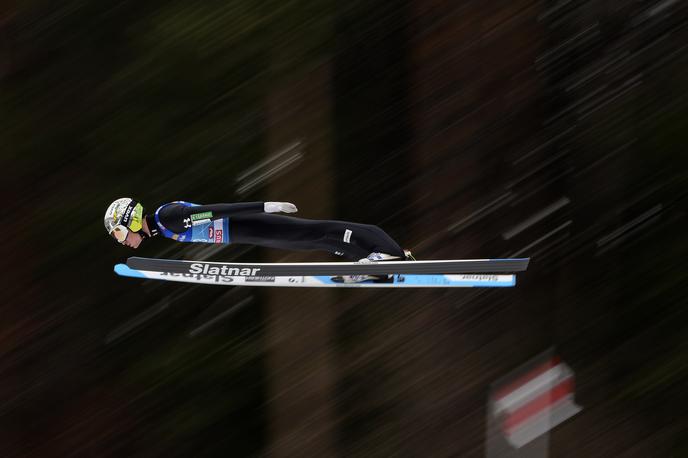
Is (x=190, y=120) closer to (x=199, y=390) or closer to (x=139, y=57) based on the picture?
(x=139, y=57)

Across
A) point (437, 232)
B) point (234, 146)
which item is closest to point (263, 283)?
point (437, 232)

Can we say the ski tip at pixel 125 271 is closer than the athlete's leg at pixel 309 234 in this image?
No

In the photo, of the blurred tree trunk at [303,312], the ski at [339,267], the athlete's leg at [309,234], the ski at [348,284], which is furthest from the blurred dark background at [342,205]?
the athlete's leg at [309,234]

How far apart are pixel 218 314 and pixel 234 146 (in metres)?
2.20

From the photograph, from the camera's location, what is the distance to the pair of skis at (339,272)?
5.82 meters

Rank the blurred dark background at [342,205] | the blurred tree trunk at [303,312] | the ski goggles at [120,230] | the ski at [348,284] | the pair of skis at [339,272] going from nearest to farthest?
1. the ski goggles at [120,230]
2. the pair of skis at [339,272]
3. the ski at [348,284]
4. the blurred tree trunk at [303,312]
5. the blurred dark background at [342,205]

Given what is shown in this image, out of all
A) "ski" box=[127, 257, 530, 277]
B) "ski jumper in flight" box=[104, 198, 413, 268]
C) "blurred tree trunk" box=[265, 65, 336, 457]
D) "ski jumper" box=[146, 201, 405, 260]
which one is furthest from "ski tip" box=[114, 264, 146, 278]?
"blurred tree trunk" box=[265, 65, 336, 457]

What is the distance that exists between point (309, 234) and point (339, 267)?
0.32m

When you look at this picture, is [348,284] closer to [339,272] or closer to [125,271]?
[339,272]

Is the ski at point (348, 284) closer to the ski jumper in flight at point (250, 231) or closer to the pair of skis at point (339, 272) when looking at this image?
the pair of skis at point (339, 272)

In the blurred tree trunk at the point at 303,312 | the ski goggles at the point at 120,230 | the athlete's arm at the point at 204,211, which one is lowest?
the blurred tree trunk at the point at 303,312

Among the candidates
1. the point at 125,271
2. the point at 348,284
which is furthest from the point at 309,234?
the point at 125,271

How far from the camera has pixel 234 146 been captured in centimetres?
979

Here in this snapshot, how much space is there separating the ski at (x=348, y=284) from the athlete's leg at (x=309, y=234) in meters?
0.34
